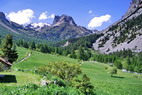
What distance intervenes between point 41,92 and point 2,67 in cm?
3371

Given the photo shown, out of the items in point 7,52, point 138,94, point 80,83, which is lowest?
point 138,94

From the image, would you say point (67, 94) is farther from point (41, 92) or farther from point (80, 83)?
point (80, 83)

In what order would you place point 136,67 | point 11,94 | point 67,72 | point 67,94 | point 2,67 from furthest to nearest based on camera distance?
point 136,67
point 67,72
point 2,67
point 67,94
point 11,94

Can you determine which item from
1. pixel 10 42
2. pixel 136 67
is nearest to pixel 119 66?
pixel 136 67

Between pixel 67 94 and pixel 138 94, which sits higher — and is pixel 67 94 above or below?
above

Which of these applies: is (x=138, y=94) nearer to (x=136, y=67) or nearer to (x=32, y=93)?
(x=32, y=93)

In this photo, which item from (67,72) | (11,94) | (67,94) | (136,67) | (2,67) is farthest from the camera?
(136,67)

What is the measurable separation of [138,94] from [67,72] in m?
31.5

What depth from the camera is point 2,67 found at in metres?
52.8

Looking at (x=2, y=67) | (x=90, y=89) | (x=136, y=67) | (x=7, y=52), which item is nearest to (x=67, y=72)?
(x=90, y=89)

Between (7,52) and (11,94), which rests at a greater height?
(7,52)

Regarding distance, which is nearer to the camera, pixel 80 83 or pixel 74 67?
pixel 80 83

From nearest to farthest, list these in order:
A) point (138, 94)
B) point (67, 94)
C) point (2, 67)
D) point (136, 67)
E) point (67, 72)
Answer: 1. point (67, 94)
2. point (2, 67)
3. point (67, 72)
4. point (138, 94)
5. point (136, 67)

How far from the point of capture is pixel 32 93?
2061 cm
